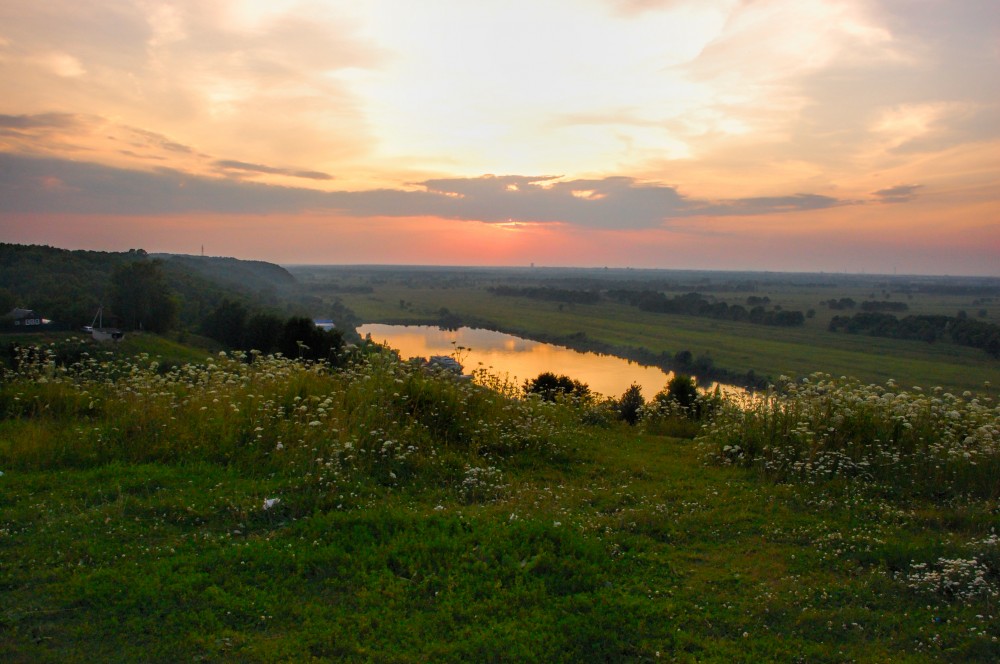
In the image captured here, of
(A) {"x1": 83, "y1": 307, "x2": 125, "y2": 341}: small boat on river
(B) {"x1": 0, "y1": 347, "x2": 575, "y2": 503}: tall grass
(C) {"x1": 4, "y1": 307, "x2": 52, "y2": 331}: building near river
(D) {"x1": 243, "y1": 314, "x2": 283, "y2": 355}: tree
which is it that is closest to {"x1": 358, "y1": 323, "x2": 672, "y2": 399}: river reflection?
(D) {"x1": 243, "y1": 314, "x2": 283, "y2": 355}: tree

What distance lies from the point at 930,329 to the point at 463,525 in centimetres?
4070

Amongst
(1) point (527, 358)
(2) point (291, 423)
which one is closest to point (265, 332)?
(1) point (527, 358)

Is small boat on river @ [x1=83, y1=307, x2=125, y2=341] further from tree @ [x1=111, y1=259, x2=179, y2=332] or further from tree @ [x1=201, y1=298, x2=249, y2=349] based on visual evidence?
tree @ [x1=201, y1=298, x2=249, y2=349]

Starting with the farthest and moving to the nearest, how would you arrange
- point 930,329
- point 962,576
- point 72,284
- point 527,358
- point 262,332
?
point 527,358 < point 72,284 < point 262,332 < point 930,329 < point 962,576

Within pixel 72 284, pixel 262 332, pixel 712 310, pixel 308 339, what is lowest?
pixel 262 332

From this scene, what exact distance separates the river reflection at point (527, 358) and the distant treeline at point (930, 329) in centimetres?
1507

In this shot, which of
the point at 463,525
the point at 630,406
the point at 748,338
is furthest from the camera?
the point at 748,338

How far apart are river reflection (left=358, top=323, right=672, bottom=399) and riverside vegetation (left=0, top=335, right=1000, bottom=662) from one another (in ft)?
50.9

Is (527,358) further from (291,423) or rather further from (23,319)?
(291,423)

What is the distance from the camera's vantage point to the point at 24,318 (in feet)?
97.6

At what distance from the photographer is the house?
2923 cm

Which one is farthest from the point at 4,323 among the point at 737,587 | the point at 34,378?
the point at 737,587

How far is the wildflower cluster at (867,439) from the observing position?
6398mm

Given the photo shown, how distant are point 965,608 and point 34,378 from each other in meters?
11.1
